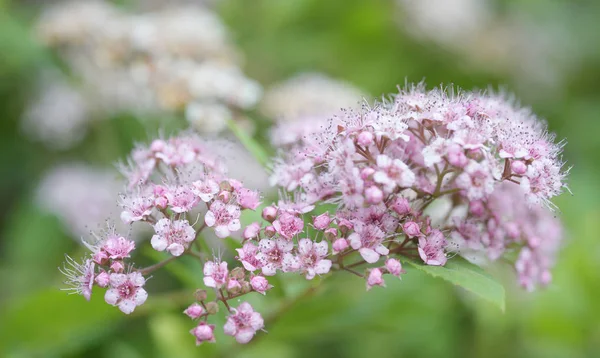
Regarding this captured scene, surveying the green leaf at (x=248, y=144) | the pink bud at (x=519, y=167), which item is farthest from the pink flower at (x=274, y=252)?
the pink bud at (x=519, y=167)

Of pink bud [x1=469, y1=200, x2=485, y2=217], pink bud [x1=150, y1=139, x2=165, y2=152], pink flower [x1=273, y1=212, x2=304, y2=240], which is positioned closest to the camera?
pink flower [x1=273, y1=212, x2=304, y2=240]

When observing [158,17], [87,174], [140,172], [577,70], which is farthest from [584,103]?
[140,172]

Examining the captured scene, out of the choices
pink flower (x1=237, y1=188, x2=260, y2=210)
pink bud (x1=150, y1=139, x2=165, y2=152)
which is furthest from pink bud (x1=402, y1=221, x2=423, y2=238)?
pink bud (x1=150, y1=139, x2=165, y2=152)

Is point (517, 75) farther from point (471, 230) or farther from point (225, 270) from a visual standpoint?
point (225, 270)

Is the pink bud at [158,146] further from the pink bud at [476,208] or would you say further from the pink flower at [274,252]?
the pink bud at [476,208]

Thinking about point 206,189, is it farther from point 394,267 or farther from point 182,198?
point 394,267

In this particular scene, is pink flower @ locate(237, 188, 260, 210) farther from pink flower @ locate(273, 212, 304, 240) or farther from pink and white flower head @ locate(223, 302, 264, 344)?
pink and white flower head @ locate(223, 302, 264, 344)
